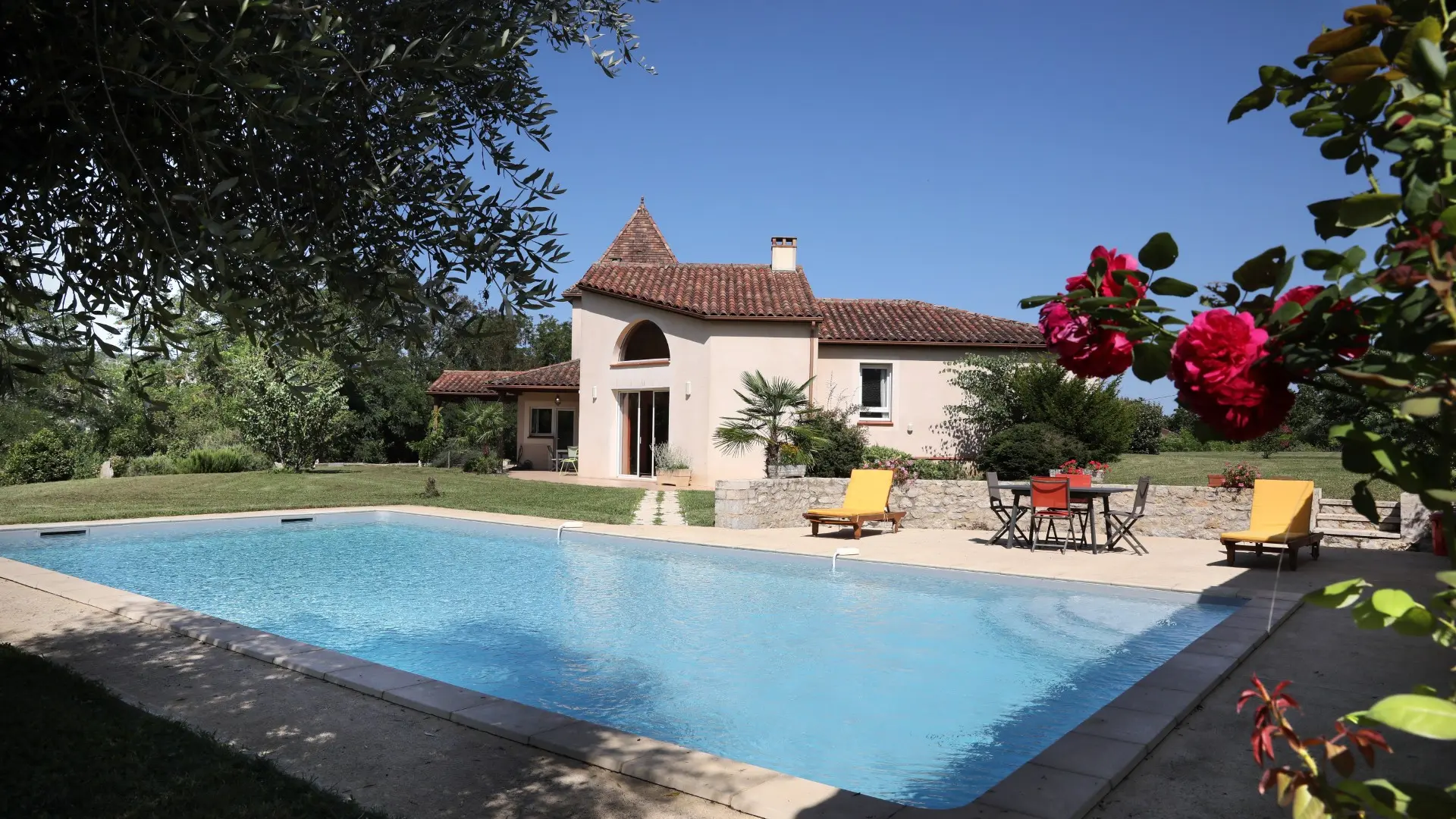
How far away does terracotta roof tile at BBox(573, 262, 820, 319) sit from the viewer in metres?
24.8

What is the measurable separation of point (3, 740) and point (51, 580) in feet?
21.9

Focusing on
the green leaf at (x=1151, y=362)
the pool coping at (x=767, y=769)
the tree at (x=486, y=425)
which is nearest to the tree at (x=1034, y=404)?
the pool coping at (x=767, y=769)

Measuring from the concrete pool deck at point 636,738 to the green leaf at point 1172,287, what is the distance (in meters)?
3.46

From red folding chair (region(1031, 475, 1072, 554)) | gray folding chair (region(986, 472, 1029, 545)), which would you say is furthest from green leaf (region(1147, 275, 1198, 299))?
gray folding chair (region(986, 472, 1029, 545))

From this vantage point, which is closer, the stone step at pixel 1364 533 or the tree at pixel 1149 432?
the stone step at pixel 1364 533

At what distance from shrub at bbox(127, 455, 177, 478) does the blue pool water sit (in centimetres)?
1254

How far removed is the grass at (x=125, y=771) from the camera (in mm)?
4270

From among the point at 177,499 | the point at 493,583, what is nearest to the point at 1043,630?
the point at 493,583

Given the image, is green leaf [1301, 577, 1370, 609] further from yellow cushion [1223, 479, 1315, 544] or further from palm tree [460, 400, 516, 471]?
palm tree [460, 400, 516, 471]

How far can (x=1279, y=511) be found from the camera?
42.2 feet

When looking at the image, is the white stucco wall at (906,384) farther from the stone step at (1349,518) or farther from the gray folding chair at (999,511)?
the stone step at (1349,518)

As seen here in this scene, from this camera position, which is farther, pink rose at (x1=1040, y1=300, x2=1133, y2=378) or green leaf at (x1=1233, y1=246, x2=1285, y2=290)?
pink rose at (x1=1040, y1=300, x2=1133, y2=378)

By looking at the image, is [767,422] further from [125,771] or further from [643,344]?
[125,771]

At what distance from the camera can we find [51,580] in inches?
418
